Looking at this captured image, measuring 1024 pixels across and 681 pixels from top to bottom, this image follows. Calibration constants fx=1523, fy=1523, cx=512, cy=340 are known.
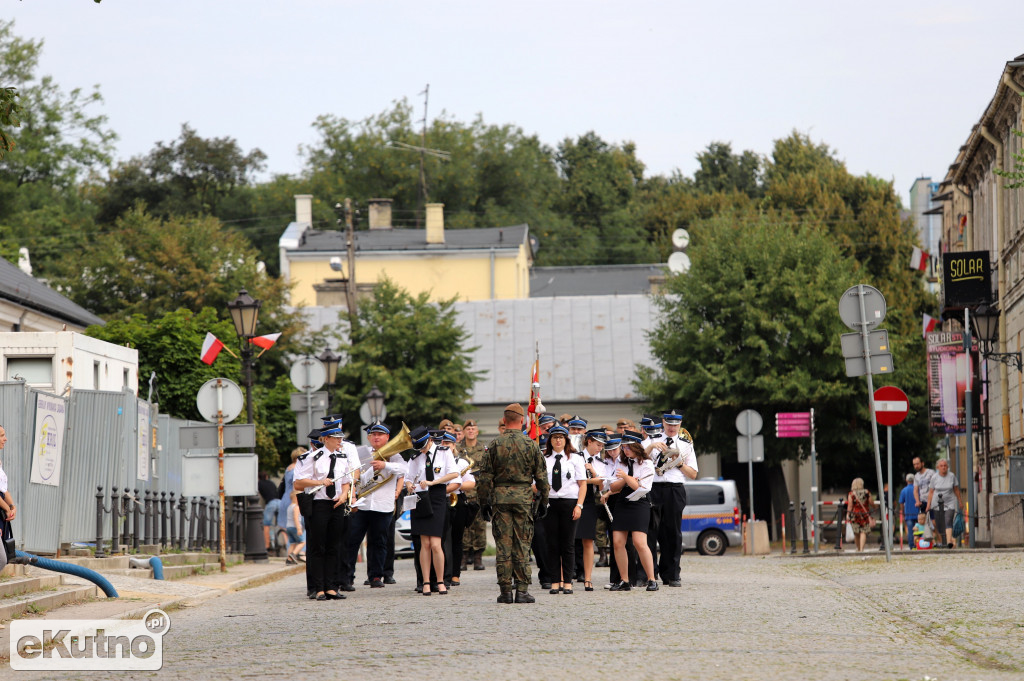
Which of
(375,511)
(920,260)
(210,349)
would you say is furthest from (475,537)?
(920,260)

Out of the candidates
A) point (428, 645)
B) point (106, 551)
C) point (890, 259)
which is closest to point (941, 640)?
point (428, 645)

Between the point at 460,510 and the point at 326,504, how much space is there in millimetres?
3577

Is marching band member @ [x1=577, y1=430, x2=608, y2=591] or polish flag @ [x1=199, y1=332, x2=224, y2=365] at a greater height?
polish flag @ [x1=199, y1=332, x2=224, y2=365]

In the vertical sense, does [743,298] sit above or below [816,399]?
above

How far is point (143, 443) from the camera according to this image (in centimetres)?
2323

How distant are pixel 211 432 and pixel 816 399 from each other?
2432cm

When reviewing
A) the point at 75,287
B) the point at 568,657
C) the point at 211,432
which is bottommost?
the point at 568,657

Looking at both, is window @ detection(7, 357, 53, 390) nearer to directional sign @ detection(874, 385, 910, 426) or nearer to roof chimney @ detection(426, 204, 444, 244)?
directional sign @ detection(874, 385, 910, 426)

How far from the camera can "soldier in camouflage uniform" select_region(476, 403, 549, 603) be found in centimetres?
1455

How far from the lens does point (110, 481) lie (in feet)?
70.8

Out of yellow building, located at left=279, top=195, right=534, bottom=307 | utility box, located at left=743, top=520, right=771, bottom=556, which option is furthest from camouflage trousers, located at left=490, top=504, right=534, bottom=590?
yellow building, located at left=279, top=195, right=534, bottom=307

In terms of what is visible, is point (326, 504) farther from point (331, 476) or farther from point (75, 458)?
point (75, 458)

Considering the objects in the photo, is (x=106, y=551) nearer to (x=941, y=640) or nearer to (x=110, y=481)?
(x=110, y=481)

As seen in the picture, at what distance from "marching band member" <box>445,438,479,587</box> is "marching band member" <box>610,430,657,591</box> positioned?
1964mm
